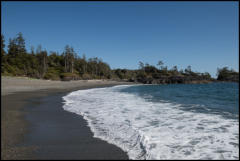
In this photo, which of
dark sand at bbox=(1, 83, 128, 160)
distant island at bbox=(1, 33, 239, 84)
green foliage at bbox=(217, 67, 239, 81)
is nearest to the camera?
dark sand at bbox=(1, 83, 128, 160)

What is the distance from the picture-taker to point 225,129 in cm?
654

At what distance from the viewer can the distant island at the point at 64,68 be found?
58312 mm

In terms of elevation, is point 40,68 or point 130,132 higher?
point 40,68

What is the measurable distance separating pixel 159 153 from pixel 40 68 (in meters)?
69.9

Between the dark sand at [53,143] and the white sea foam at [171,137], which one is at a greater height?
the dark sand at [53,143]

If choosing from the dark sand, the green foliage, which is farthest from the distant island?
the dark sand

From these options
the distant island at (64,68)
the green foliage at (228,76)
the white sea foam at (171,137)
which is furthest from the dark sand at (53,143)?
the green foliage at (228,76)

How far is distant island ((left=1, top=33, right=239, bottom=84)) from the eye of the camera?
191 ft

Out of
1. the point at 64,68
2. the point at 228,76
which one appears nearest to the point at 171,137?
the point at 64,68

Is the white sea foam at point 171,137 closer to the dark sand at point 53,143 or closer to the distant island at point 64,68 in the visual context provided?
the dark sand at point 53,143

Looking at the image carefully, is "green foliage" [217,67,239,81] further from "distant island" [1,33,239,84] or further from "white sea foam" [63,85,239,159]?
"white sea foam" [63,85,239,159]

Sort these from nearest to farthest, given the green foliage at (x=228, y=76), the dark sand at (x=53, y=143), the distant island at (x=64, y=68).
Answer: the dark sand at (x=53, y=143) < the distant island at (x=64, y=68) < the green foliage at (x=228, y=76)

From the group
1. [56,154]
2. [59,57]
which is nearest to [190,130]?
[56,154]

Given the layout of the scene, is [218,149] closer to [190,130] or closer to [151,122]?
[190,130]
